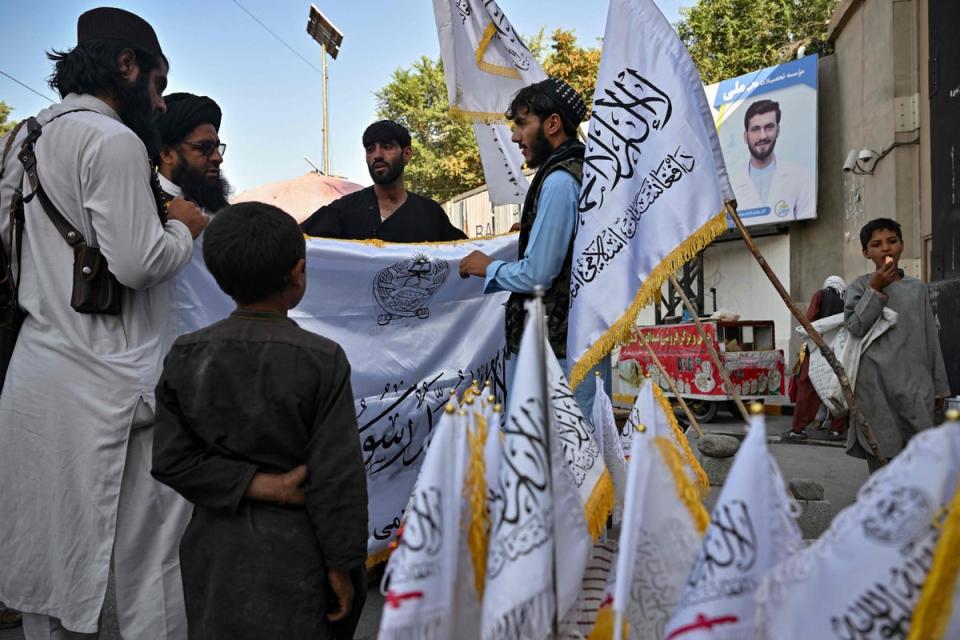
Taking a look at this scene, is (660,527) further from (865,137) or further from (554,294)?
(865,137)

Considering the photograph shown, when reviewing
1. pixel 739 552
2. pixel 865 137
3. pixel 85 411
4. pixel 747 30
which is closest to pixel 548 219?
pixel 85 411

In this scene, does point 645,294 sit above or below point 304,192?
below

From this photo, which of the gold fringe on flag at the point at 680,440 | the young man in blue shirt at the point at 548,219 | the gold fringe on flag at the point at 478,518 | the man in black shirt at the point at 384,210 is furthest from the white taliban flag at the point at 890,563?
the man in black shirt at the point at 384,210

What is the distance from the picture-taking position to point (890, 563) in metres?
1.02

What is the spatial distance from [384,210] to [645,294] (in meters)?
1.88

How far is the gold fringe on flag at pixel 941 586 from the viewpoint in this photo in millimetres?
968

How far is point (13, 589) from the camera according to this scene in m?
2.02

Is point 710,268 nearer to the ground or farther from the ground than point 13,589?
farther from the ground

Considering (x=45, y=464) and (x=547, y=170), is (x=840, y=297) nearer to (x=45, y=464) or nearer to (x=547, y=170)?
(x=547, y=170)

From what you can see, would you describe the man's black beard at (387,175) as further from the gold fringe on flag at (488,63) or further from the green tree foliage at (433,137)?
the green tree foliage at (433,137)

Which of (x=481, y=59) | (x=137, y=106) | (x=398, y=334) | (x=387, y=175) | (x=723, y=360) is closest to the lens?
(x=137, y=106)

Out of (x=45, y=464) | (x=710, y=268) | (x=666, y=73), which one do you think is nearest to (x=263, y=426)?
(x=45, y=464)

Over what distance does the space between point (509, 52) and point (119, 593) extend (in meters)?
3.27

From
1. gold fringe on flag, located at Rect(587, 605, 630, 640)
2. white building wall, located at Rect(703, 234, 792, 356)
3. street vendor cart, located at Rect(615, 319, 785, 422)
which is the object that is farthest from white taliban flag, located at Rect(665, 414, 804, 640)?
white building wall, located at Rect(703, 234, 792, 356)
